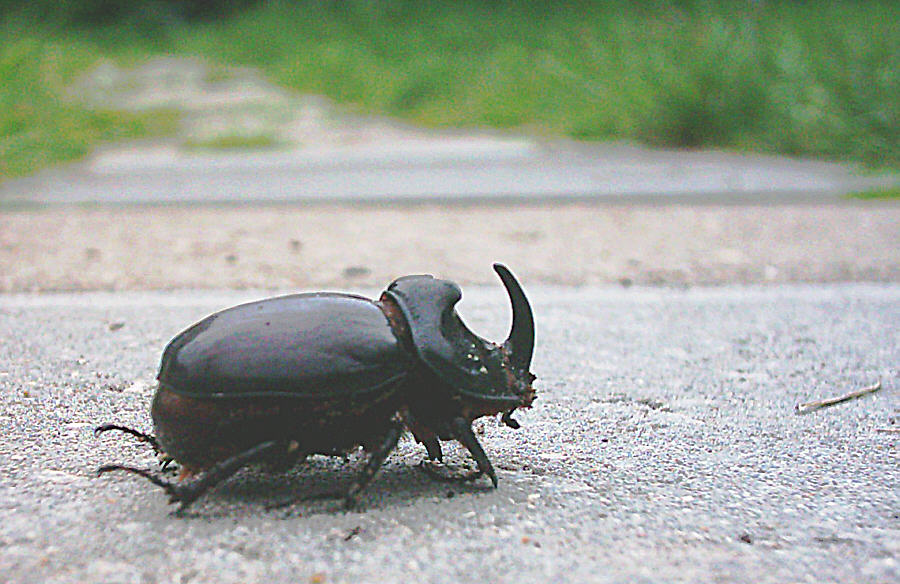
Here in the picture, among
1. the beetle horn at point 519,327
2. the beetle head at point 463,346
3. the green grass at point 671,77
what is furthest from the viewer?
the green grass at point 671,77

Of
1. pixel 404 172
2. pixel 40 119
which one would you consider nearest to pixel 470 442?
pixel 404 172

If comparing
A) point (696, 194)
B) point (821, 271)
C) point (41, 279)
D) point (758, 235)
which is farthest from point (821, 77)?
point (41, 279)

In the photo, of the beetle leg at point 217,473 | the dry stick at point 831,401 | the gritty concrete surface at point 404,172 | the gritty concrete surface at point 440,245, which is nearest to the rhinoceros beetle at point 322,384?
the beetle leg at point 217,473

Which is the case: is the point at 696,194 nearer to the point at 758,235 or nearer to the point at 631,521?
the point at 758,235

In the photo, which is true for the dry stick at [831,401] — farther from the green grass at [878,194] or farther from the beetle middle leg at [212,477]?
the green grass at [878,194]

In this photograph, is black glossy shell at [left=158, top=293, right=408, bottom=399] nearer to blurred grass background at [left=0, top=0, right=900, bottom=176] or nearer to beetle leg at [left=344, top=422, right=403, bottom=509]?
beetle leg at [left=344, top=422, right=403, bottom=509]

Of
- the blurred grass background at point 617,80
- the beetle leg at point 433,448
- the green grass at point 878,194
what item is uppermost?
the blurred grass background at point 617,80
